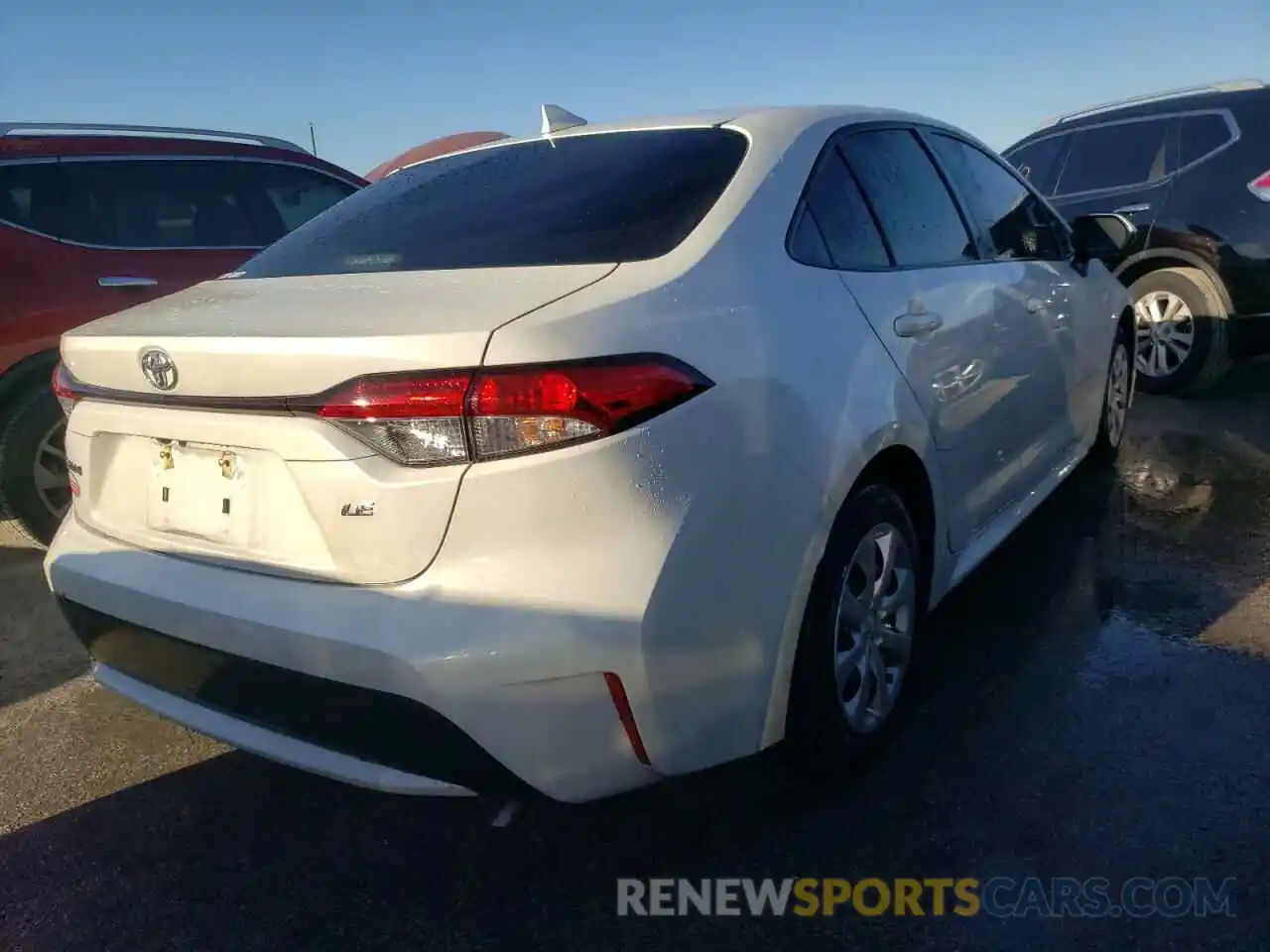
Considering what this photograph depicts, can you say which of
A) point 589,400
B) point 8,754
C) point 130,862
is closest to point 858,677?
point 589,400

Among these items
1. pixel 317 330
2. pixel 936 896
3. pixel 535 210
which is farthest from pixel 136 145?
pixel 936 896

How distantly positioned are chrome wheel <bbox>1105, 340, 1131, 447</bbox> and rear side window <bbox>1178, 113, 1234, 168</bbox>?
76.8 inches

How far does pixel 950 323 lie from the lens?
2.64m

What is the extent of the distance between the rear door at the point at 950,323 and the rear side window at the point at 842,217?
2cm

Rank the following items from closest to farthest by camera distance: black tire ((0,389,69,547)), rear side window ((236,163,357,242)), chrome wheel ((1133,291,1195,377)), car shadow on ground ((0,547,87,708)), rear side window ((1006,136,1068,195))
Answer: car shadow on ground ((0,547,87,708)) → black tire ((0,389,69,547)) → rear side window ((236,163,357,242)) → chrome wheel ((1133,291,1195,377)) → rear side window ((1006,136,1068,195))

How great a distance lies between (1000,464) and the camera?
9.95 feet

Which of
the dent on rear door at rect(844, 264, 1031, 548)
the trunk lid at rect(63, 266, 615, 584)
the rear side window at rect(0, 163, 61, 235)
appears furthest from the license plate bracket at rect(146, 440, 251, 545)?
the rear side window at rect(0, 163, 61, 235)

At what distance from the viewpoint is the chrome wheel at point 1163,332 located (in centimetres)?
593

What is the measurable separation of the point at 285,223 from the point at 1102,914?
4.47 meters

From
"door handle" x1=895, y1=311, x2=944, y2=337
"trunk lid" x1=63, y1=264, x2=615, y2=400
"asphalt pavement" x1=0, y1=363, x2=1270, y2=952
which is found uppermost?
"trunk lid" x1=63, y1=264, x2=615, y2=400

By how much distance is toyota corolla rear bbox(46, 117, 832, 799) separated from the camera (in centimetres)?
167

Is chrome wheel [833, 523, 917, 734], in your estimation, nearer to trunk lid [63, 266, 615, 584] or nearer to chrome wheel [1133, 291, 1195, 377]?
trunk lid [63, 266, 615, 584]

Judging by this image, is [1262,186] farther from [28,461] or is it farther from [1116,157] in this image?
[28,461]

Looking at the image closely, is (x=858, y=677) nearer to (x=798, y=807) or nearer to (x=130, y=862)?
(x=798, y=807)
